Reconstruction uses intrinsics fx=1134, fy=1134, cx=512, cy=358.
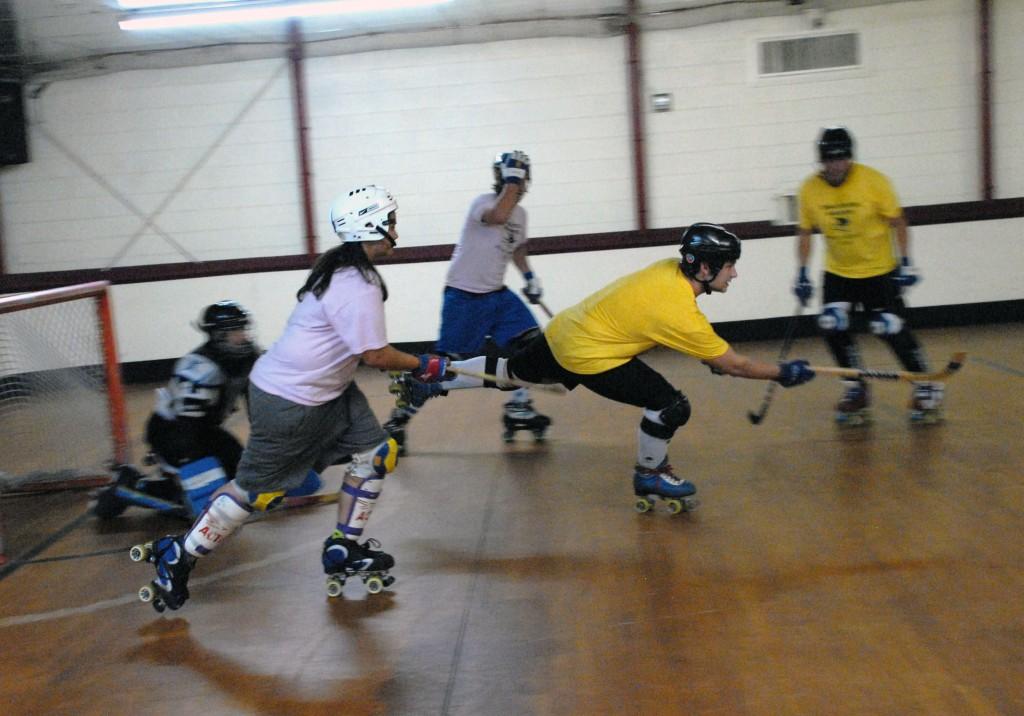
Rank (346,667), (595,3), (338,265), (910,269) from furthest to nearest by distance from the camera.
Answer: (595,3) < (910,269) < (338,265) < (346,667)

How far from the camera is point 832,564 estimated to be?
→ 4293 mm

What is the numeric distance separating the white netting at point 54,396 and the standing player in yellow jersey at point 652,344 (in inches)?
109

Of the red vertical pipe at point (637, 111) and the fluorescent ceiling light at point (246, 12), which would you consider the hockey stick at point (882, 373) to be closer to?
the red vertical pipe at point (637, 111)

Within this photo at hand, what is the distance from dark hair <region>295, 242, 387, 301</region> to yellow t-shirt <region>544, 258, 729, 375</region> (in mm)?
1235

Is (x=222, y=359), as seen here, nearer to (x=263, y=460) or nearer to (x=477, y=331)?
(x=263, y=460)

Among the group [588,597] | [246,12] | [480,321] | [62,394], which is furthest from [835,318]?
[246,12]

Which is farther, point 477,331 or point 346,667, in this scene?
point 477,331

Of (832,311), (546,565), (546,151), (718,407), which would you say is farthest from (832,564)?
(546,151)

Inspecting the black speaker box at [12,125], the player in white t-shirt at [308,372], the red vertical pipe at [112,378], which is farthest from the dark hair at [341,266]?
the black speaker box at [12,125]

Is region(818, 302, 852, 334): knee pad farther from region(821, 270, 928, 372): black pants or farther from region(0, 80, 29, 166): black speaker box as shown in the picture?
region(0, 80, 29, 166): black speaker box

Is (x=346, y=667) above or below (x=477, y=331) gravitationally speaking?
below

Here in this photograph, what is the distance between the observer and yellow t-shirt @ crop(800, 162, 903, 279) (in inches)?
256

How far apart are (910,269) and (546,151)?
5.21 metres

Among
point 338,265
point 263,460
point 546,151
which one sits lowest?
point 263,460
